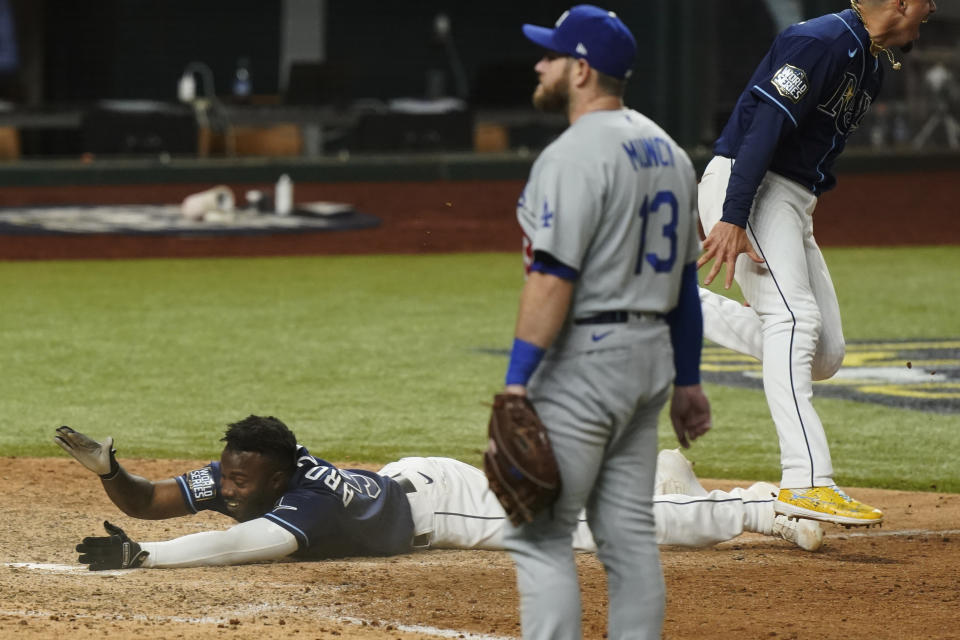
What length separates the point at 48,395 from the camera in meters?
7.33

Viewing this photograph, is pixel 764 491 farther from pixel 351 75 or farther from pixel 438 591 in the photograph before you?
pixel 351 75

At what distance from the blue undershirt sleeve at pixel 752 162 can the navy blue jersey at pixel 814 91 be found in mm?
34

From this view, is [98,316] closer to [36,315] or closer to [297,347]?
[36,315]

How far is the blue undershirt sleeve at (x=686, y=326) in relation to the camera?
3.03 metres

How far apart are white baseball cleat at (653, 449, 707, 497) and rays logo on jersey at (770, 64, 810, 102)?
118cm

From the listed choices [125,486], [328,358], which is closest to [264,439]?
[125,486]

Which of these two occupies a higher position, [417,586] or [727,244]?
[727,244]

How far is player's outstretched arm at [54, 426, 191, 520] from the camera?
4.04 meters

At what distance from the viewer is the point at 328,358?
28.0 ft

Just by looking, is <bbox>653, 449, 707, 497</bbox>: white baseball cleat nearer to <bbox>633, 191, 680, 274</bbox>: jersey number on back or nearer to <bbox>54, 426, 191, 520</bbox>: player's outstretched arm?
<bbox>54, 426, 191, 520</bbox>: player's outstretched arm

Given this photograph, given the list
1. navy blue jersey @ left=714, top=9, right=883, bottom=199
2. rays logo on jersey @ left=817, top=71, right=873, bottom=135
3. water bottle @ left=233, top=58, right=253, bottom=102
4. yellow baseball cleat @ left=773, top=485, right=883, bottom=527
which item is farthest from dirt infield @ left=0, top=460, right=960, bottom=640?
water bottle @ left=233, top=58, right=253, bottom=102

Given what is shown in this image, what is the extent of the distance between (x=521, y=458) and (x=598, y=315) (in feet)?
1.08

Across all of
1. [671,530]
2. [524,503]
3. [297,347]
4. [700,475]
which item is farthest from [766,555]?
[297,347]

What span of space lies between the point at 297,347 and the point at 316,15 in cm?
1209
